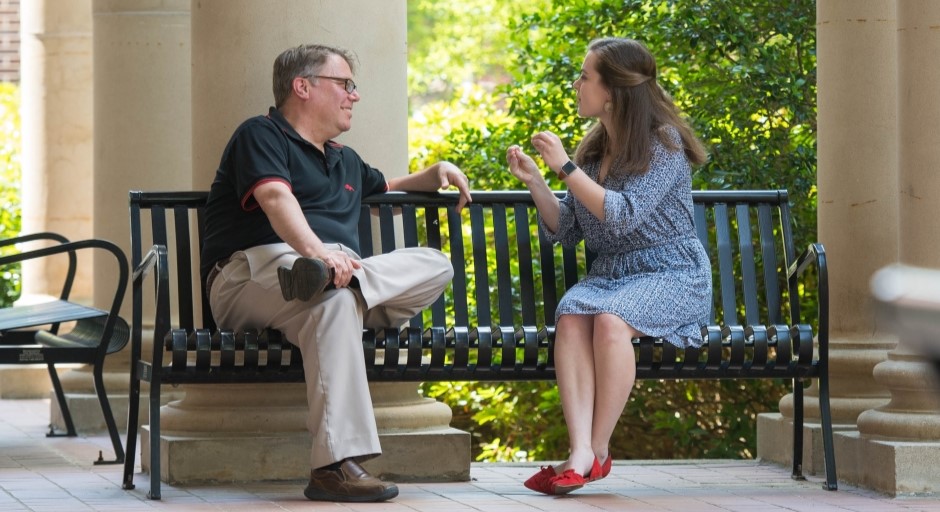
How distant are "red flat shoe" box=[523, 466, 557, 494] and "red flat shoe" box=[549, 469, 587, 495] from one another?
5 cm

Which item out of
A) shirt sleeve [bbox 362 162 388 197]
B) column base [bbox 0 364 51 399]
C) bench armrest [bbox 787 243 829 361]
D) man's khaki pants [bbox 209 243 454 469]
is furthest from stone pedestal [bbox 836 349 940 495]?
column base [bbox 0 364 51 399]

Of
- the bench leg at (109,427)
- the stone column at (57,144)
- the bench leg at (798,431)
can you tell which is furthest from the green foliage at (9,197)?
the bench leg at (798,431)

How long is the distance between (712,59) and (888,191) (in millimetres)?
3035

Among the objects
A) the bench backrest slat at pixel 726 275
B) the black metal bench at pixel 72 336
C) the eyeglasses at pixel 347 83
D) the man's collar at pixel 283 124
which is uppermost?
the eyeglasses at pixel 347 83

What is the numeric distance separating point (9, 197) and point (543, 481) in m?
8.18

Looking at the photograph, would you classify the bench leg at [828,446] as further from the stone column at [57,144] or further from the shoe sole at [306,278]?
the stone column at [57,144]

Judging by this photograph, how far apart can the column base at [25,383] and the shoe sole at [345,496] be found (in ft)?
15.4

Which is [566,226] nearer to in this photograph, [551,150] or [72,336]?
[551,150]

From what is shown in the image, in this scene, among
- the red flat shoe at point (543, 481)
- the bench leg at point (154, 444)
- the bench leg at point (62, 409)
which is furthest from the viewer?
the bench leg at point (62, 409)

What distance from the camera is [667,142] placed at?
5.02 metres

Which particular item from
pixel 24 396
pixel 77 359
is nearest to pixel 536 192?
pixel 77 359

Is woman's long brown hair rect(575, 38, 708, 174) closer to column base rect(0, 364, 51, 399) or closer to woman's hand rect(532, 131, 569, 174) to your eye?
woman's hand rect(532, 131, 569, 174)

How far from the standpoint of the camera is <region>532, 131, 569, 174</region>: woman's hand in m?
4.85

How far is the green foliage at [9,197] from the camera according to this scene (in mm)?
11328
